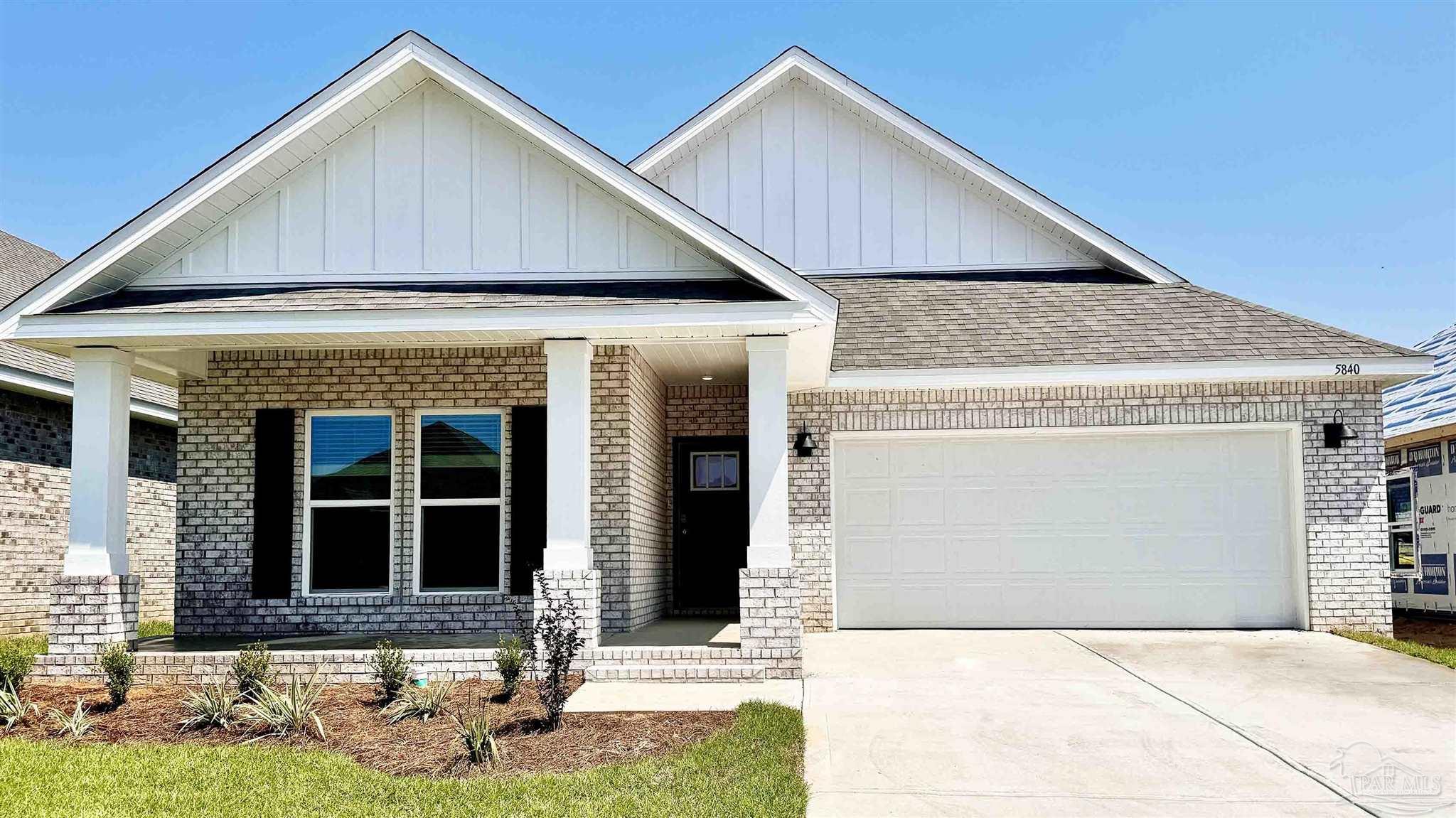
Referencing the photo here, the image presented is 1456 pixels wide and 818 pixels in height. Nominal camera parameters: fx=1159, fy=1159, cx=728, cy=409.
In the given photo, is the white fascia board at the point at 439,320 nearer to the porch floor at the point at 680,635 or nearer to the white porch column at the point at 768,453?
the white porch column at the point at 768,453

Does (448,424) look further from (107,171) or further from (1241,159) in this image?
(1241,159)

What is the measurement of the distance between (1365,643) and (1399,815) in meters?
6.53

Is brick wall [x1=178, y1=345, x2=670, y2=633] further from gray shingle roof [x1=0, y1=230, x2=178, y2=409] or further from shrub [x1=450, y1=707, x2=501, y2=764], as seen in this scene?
shrub [x1=450, y1=707, x2=501, y2=764]

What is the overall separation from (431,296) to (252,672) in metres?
3.31

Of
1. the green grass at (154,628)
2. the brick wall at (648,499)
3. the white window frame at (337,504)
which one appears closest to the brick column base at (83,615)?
the white window frame at (337,504)

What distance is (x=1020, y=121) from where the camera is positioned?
58.1ft

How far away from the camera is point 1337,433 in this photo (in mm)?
12375

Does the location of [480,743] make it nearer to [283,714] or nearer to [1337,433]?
[283,714]

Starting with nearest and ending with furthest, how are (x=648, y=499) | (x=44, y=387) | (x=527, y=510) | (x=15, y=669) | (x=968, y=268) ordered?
(x=15, y=669)
(x=527, y=510)
(x=648, y=499)
(x=44, y=387)
(x=968, y=268)

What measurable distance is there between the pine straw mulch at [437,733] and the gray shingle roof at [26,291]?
604 cm

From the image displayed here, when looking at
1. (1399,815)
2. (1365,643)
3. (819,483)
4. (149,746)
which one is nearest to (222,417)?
(149,746)

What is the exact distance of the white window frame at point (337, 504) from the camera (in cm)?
1177

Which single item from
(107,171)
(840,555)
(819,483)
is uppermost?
(107,171)

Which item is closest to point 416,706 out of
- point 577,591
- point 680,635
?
point 577,591
